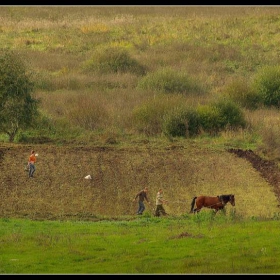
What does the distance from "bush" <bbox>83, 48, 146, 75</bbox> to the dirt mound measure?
2059 centimetres

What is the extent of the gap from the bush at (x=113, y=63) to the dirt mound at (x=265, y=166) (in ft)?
67.6

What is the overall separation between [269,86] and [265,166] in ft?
50.8

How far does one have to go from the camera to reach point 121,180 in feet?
121

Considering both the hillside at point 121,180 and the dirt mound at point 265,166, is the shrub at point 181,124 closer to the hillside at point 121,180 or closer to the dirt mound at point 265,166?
the hillside at point 121,180

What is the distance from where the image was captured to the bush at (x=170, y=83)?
54.8 m

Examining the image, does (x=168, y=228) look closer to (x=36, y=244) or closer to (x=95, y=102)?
(x=36, y=244)

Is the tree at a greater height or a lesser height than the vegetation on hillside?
greater

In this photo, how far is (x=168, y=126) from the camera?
46.6m

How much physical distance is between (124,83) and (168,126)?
467 inches

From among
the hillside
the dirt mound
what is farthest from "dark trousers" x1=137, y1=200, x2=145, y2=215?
the dirt mound

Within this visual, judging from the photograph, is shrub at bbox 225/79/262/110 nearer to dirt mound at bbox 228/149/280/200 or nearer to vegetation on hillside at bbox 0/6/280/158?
vegetation on hillside at bbox 0/6/280/158

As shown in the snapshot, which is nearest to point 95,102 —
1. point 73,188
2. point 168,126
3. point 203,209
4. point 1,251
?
point 168,126

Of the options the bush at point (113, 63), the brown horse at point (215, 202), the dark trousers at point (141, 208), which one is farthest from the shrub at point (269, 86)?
the brown horse at point (215, 202)

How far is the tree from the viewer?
143ft
